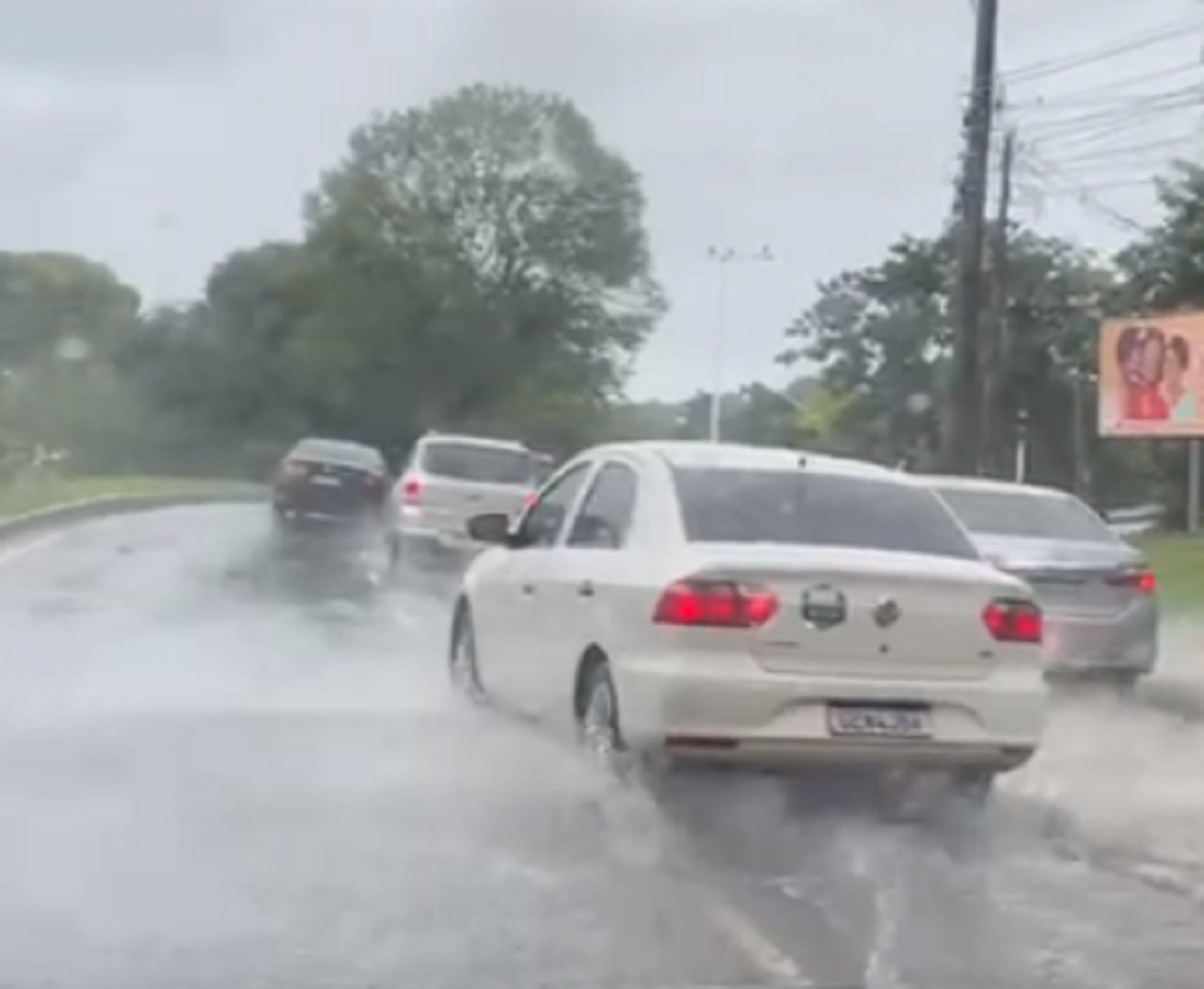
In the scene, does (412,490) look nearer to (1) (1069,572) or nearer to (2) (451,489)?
(2) (451,489)

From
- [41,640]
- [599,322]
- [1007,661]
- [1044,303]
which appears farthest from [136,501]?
[1007,661]

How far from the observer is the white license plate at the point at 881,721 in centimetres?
983

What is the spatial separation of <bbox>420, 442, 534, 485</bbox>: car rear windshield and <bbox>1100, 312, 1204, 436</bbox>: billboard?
15.4 m

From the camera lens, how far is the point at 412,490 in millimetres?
27906

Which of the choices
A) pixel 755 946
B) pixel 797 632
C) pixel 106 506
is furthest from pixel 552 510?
pixel 106 506

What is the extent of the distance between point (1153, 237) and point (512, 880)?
134 feet

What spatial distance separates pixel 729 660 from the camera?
32.1 feet

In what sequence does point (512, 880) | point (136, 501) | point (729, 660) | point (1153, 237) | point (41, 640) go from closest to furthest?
point (512, 880) → point (729, 660) → point (41, 640) → point (136, 501) → point (1153, 237)

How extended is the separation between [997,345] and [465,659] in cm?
2241

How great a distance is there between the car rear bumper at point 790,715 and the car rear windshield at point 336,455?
27.4m

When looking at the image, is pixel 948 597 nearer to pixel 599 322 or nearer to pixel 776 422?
pixel 776 422

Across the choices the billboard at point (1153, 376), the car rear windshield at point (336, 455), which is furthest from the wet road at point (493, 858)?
the billboard at point (1153, 376)

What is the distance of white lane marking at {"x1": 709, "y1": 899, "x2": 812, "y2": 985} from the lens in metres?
7.28

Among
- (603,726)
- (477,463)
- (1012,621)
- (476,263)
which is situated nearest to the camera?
(1012,621)
